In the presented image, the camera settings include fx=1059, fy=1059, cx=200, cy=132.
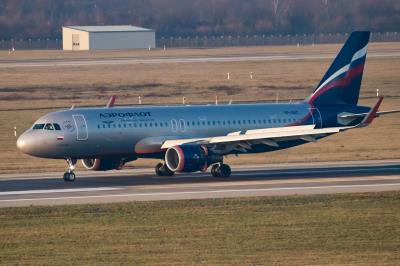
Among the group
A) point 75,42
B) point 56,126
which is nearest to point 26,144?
point 56,126

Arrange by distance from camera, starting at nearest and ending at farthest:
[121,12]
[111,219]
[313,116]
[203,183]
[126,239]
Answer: [126,239] < [111,219] < [203,183] < [313,116] < [121,12]

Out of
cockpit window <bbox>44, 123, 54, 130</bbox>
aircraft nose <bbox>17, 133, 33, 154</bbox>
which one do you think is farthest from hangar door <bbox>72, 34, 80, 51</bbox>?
aircraft nose <bbox>17, 133, 33, 154</bbox>

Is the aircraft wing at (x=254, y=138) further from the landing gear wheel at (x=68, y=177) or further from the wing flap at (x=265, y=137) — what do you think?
the landing gear wheel at (x=68, y=177)

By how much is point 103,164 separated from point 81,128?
340 cm

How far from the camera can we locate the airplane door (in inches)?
1978

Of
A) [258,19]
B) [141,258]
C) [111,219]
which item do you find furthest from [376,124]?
[258,19]

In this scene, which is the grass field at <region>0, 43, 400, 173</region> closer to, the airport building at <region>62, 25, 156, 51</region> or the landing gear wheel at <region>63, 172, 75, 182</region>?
the landing gear wheel at <region>63, 172, 75, 182</region>

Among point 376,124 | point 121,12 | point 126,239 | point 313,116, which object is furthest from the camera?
point 121,12

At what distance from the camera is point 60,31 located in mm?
166750

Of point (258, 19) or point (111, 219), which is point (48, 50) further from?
point (111, 219)

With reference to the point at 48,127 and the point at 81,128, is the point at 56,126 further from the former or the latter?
the point at 81,128

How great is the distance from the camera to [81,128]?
5038cm

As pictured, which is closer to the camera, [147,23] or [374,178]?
[374,178]

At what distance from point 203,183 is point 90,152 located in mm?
5714
